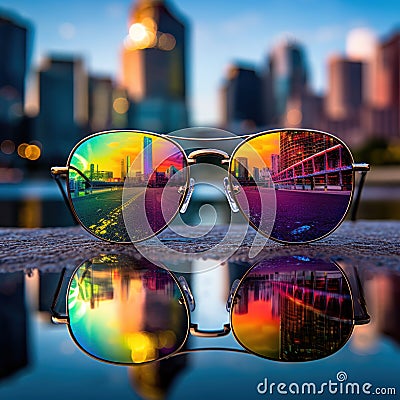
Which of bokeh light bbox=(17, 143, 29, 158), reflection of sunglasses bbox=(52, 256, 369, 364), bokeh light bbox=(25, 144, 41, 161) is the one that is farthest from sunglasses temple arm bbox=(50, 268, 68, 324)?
bokeh light bbox=(17, 143, 29, 158)

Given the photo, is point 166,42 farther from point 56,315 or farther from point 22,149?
point 56,315

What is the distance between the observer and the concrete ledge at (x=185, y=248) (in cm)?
59

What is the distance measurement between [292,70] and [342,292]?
4080 cm

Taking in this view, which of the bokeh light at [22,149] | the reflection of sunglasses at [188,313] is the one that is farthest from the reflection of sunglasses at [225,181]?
the bokeh light at [22,149]

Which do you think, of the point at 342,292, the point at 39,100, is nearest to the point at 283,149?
the point at 342,292

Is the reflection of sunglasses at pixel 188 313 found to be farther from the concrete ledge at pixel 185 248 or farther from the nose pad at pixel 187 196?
the nose pad at pixel 187 196

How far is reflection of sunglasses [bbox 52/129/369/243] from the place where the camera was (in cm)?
81

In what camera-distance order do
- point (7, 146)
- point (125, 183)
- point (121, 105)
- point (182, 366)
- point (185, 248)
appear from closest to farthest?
point (182, 366), point (185, 248), point (125, 183), point (7, 146), point (121, 105)

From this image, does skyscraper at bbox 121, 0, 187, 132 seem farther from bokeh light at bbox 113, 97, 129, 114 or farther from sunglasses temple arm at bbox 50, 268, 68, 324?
sunglasses temple arm at bbox 50, 268, 68, 324

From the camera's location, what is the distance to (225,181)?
86cm

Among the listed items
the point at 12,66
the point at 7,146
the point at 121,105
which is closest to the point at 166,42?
the point at 121,105

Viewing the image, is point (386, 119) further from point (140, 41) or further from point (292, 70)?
point (140, 41)

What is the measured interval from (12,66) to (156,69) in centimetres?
1281

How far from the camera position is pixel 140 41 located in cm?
3897
